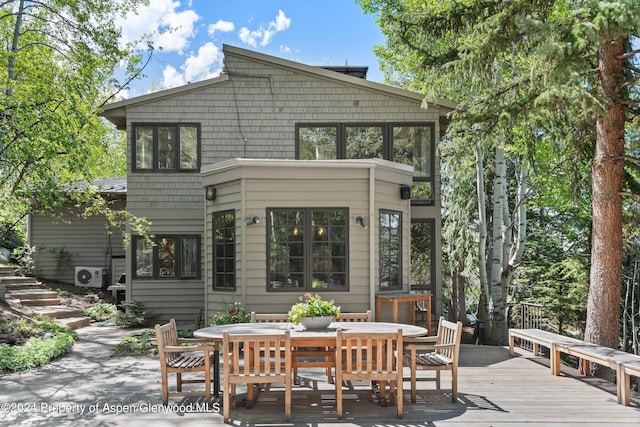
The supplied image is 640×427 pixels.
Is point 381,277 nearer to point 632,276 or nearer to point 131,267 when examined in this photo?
point 131,267

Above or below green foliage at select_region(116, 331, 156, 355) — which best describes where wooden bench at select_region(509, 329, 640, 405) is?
above

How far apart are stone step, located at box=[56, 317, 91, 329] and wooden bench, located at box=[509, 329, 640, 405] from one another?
8610mm

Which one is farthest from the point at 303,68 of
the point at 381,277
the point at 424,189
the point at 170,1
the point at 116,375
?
the point at 170,1

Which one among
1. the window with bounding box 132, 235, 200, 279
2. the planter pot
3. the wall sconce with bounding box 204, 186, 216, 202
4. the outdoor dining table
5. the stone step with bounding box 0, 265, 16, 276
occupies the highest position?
the wall sconce with bounding box 204, 186, 216, 202

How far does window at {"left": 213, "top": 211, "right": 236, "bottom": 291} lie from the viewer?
31.0ft

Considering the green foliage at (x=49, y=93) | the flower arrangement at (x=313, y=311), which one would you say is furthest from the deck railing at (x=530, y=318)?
the green foliage at (x=49, y=93)

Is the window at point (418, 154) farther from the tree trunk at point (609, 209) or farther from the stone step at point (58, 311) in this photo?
the stone step at point (58, 311)

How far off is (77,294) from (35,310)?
307 centimetres

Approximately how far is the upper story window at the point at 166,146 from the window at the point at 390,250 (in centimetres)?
468

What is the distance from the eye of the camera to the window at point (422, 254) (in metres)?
11.9

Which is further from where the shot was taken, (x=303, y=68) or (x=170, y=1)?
(x=170, y=1)

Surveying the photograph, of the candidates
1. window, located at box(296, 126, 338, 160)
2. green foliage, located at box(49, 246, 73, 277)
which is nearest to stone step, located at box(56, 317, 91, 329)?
green foliage, located at box(49, 246, 73, 277)

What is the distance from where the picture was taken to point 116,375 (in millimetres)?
7324

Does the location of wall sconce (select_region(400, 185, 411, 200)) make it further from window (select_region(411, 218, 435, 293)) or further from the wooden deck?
the wooden deck
